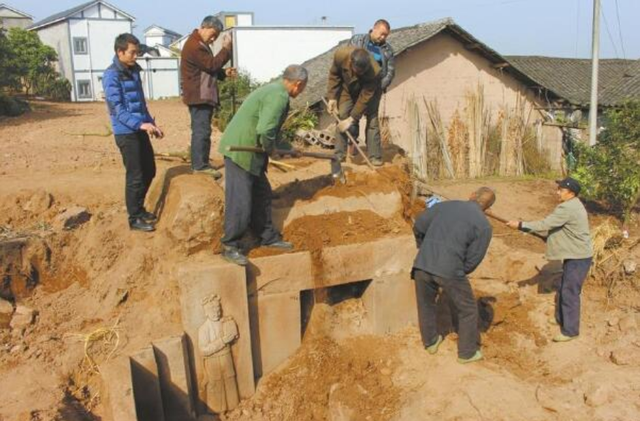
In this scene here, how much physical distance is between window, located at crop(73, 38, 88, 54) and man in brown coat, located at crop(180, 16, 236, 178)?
3180 cm

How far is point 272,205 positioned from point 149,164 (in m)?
1.34

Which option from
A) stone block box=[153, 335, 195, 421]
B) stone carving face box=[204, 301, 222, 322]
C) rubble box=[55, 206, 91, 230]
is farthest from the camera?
rubble box=[55, 206, 91, 230]

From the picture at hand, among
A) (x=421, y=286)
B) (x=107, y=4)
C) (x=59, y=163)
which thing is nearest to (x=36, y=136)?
(x=59, y=163)

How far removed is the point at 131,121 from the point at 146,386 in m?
2.44

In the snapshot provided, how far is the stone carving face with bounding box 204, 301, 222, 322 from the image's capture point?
209 inches

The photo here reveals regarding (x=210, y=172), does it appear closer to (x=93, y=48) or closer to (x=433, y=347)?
(x=433, y=347)

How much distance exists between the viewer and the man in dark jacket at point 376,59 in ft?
23.3

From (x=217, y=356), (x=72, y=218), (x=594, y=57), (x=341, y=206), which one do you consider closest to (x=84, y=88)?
(x=594, y=57)

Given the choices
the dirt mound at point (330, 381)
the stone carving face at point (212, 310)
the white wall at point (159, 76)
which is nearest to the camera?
the stone carving face at point (212, 310)

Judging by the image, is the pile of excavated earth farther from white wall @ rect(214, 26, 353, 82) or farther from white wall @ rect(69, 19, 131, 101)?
white wall @ rect(69, 19, 131, 101)

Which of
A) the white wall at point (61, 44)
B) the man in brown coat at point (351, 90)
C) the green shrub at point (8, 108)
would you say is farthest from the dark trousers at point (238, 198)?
the white wall at point (61, 44)

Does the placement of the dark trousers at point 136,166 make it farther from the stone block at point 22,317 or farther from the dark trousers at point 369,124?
the dark trousers at point 369,124

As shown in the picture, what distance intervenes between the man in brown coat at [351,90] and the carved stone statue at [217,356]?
96.2 inches

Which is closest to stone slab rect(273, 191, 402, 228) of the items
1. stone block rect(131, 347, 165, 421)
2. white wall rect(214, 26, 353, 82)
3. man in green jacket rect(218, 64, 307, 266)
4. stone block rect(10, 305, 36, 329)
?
man in green jacket rect(218, 64, 307, 266)
